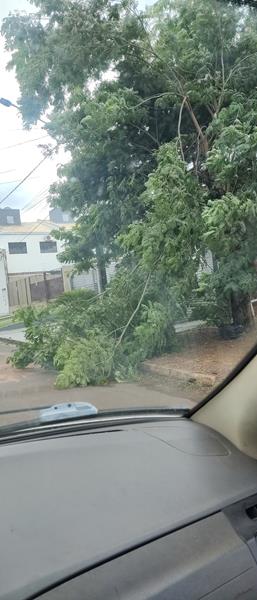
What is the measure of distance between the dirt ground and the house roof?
113 centimetres

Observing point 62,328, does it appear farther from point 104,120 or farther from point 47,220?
point 104,120

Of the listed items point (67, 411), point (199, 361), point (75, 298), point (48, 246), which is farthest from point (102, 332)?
point (67, 411)

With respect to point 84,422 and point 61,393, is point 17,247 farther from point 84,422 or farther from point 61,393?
point 84,422

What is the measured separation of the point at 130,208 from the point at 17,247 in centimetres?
118

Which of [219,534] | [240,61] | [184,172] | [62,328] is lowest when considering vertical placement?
[219,534]

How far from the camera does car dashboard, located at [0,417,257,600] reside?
124 cm

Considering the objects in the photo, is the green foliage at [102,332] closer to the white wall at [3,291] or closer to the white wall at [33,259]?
the white wall at [3,291]

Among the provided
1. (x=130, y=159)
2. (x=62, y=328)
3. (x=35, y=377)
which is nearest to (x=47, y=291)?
(x=62, y=328)

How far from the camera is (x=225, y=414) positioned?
217 cm

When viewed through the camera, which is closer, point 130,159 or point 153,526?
point 153,526

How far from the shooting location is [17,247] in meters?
2.70

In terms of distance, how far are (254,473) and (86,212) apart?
6.29 ft

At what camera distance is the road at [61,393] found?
2.71 m

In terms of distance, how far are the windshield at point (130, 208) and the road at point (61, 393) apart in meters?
0.01
